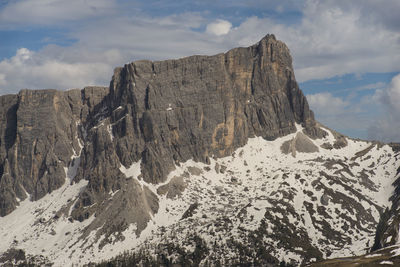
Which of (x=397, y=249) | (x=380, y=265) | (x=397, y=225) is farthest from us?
(x=397, y=225)

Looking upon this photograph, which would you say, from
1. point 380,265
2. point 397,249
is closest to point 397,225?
point 397,249

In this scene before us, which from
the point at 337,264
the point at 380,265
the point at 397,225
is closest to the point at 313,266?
the point at 337,264

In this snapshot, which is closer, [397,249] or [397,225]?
[397,249]

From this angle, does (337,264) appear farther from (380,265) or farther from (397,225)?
(397,225)

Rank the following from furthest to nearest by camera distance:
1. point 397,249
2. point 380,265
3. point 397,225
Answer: point 397,225 < point 397,249 < point 380,265

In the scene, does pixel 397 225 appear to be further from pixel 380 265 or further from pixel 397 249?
pixel 380 265

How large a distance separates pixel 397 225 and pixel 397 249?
1283 inches

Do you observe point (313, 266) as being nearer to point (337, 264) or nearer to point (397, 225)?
point (337, 264)

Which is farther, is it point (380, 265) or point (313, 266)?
point (313, 266)

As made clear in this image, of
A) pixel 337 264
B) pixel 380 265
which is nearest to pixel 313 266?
pixel 337 264

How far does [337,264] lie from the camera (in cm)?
16588

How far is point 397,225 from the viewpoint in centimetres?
19375

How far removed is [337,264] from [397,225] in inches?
1691

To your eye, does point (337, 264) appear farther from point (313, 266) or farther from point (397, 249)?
point (397, 249)
